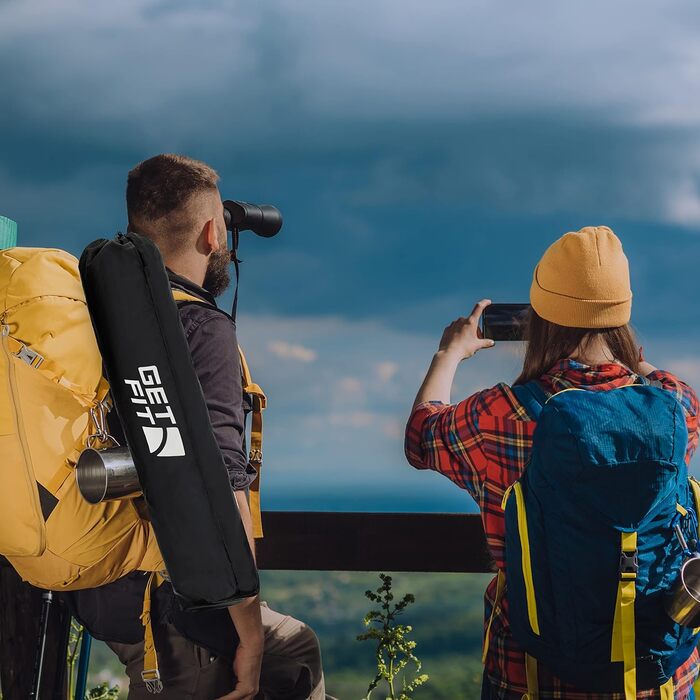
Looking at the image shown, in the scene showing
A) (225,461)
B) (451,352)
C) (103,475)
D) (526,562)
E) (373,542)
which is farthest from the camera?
(373,542)

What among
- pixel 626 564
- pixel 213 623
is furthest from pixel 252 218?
pixel 626 564

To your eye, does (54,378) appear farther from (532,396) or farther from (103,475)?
(532,396)

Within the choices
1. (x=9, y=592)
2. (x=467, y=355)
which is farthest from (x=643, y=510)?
(x=9, y=592)

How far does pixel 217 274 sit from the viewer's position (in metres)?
2.19

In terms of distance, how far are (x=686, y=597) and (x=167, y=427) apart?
0.97m

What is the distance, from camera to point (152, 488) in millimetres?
1633

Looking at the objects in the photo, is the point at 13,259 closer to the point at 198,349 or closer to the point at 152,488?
the point at 198,349

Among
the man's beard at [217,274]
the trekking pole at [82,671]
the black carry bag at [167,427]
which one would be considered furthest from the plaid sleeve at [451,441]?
the trekking pole at [82,671]

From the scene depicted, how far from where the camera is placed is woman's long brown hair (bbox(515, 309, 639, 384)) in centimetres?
183

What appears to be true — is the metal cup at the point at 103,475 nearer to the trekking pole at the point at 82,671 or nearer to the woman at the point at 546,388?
the woman at the point at 546,388

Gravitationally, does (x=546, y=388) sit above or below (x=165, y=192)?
below

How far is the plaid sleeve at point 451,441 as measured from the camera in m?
1.82

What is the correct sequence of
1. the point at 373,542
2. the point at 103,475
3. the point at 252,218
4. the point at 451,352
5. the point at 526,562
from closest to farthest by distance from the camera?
the point at 103,475, the point at 526,562, the point at 451,352, the point at 252,218, the point at 373,542

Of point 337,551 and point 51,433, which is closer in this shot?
point 51,433
